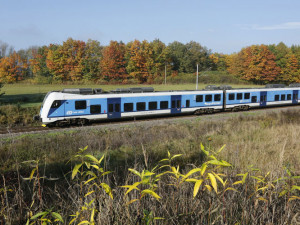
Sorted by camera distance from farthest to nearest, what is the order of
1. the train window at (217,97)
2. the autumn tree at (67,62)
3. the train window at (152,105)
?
1. the autumn tree at (67,62)
2. the train window at (217,97)
3. the train window at (152,105)

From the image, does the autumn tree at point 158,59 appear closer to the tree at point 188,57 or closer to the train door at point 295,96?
the tree at point 188,57

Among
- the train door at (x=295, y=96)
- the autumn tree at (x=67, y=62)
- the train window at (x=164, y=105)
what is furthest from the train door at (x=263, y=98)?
the autumn tree at (x=67, y=62)

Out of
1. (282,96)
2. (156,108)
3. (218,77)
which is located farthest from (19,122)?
(218,77)

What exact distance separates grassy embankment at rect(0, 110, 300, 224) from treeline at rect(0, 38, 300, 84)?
189 feet

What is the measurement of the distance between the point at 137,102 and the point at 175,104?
4.26 m

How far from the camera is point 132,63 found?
75.8 meters

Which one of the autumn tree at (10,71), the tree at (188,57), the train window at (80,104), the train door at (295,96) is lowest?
the train door at (295,96)

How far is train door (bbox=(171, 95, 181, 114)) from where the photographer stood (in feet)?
80.8

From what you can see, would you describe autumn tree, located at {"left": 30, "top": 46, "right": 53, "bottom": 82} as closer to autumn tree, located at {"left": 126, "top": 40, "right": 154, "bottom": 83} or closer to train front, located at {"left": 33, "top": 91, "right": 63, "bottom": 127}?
autumn tree, located at {"left": 126, "top": 40, "right": 154, "bottom": 83}

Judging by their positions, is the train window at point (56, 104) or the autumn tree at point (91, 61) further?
the autumn tree at point (91, 61)

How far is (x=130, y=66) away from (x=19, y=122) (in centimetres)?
5293

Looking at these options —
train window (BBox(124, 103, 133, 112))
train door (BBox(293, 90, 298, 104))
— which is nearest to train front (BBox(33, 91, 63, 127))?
train window (BBox(124, 103, 133, 112))

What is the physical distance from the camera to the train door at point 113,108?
21.3 meters

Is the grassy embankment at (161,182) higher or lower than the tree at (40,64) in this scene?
lower
